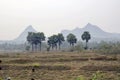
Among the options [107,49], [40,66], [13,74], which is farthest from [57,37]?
[13,74]

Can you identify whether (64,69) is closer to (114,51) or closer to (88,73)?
(88,73)

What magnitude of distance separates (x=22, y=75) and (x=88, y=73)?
868cm

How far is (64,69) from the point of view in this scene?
37.1 meters

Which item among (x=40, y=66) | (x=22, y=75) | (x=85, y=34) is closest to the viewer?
(x=22, y=75)

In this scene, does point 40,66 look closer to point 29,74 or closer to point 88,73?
point 29,74

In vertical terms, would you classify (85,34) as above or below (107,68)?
above

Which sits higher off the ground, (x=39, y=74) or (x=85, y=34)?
(x=85, y=34)

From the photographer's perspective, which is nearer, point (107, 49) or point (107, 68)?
point (107, 68)

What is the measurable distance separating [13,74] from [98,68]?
12.4 meters

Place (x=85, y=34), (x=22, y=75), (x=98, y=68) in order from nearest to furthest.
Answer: (x=22, y=75)
(x=98, y=68)
(x=85, y=34)

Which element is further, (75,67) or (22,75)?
(75,67)

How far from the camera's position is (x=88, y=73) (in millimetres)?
32469

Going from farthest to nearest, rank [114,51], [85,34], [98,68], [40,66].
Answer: [85,34], [114,51], [40,66], [98,68]

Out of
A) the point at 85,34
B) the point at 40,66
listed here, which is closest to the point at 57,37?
the point at 85,34
